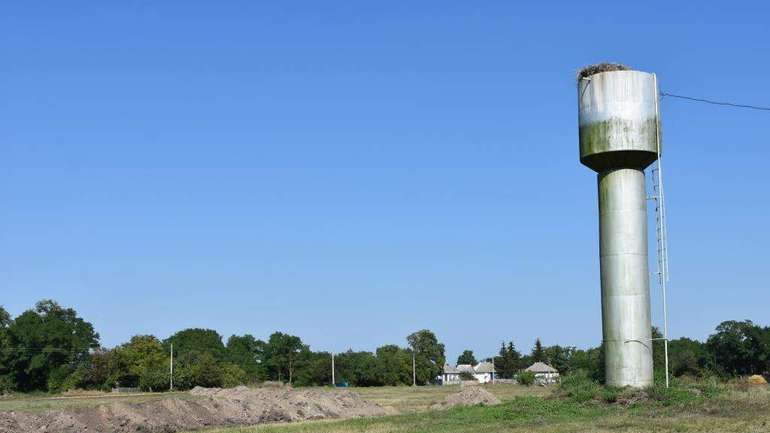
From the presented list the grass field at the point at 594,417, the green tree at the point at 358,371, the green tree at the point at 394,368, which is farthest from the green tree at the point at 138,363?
the grass field at the point at 594,417

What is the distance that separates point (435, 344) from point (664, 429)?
151663mm

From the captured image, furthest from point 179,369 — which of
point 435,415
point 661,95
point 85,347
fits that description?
point 661,95

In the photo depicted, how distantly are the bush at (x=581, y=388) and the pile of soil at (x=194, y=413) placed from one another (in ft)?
38.0

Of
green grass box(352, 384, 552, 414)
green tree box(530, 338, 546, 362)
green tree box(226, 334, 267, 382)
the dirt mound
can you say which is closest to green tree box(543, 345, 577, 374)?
green tree box(530, 338, 546, 362)

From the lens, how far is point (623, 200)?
3450 cm

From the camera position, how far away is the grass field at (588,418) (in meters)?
26.5

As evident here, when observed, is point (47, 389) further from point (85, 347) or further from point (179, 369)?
point (179, 369)

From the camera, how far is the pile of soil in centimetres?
3309

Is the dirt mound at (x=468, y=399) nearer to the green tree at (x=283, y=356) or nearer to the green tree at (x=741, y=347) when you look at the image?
the green tree at (x=741, y=347)

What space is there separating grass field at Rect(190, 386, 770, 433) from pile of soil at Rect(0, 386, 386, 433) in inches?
105

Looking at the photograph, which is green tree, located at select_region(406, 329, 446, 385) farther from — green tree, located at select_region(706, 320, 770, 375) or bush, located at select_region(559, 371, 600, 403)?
bush, located at select_region(559, 371, 600, 403)

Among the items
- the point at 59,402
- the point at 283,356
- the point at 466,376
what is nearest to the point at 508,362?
the point at 466,376

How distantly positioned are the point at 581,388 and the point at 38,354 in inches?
3408

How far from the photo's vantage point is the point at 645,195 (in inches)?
1377
